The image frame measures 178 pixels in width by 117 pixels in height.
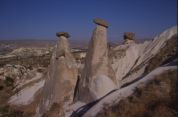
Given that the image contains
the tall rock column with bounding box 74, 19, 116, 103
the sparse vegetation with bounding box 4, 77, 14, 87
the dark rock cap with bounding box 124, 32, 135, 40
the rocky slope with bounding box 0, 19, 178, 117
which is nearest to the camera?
the rocky slope with bounding box 0, 19, 178, 117

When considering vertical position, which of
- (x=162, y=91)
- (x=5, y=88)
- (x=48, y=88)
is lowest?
(x=5, y=88)

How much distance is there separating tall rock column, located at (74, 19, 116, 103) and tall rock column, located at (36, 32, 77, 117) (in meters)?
1.15

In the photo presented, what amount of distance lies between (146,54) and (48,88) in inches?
243

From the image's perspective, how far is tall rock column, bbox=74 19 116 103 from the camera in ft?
37.4

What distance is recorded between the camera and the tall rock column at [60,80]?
1331 cm

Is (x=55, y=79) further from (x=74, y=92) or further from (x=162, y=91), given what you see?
(x=162, y=91)

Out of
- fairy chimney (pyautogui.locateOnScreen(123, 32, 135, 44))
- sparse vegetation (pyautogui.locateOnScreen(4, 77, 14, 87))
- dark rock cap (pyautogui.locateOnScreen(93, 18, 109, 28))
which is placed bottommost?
sparse vegetation (pyautogui.locateOnScreen(4, 77, 14, 87))

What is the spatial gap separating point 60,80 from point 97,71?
2.87 m

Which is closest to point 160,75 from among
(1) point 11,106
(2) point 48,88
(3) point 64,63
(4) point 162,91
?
(4) point 162,91

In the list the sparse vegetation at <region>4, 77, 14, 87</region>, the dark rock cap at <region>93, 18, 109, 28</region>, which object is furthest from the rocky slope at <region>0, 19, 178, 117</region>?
the sparse vegetation at <region>4, 77, 14, 87</region>

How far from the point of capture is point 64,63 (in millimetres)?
14273

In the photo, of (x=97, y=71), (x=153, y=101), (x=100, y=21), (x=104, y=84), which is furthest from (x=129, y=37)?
(x=153, y=101)

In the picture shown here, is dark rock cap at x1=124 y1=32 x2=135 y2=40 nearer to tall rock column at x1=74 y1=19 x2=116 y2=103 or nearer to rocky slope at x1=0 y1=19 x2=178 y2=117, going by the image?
rocky slope at x1=0 y1=19 x2=178 y2=117

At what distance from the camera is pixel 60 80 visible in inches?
543
